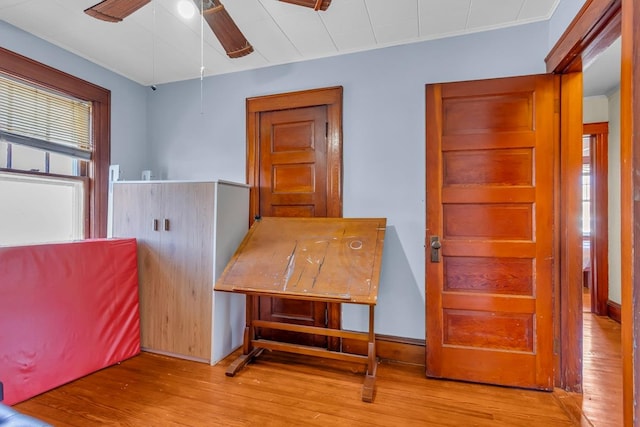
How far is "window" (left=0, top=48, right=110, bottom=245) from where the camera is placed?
2.47 m

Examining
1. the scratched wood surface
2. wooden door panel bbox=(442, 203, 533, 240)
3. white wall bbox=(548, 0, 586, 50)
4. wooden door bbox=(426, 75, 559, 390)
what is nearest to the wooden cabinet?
the scratched wood surface

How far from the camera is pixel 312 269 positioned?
2.38 metres

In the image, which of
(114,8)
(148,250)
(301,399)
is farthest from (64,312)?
(114,8)

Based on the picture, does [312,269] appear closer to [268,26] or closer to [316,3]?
[316,3]

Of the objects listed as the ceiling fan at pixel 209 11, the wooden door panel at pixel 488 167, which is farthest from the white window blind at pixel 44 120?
the wooden door panel at pixel 488 167

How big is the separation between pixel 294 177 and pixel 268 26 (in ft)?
4.02

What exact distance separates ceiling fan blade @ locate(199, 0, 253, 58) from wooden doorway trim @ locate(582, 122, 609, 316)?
411 centimetres

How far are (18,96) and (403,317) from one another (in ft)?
11.7

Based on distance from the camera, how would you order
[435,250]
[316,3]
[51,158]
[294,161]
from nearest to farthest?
[316,3]
[435,250]
[51,158]
[294,161]

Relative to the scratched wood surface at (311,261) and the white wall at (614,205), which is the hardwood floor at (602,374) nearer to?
the white wall at (614,205)

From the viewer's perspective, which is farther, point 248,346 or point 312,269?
point 248,346

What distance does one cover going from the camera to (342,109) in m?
2.79

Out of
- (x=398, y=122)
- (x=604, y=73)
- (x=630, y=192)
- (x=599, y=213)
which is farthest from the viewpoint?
(x=599, y=213)

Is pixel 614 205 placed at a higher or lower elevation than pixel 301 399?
higher
